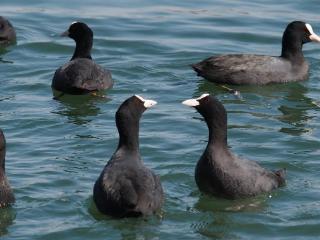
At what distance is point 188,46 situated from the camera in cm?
1934

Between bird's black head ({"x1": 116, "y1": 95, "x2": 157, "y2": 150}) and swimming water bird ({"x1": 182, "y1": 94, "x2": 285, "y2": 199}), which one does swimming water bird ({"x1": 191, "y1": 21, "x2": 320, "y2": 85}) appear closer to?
Result: swimming water bird ({"x1": 182, "y1": 94, "x2": 285, "y2": 199})

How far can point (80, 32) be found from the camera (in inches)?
687

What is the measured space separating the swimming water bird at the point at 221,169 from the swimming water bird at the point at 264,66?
460 cm

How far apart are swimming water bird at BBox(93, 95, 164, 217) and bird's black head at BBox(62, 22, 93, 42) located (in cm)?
554

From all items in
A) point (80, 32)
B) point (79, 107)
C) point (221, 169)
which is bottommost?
point (79, 107)

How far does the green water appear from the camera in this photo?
456 inches

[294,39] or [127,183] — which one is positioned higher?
[294,39]

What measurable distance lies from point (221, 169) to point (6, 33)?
7.60 m

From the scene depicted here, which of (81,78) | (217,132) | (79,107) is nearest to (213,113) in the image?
(217,132)

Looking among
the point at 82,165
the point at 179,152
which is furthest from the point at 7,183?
the point at 179,152

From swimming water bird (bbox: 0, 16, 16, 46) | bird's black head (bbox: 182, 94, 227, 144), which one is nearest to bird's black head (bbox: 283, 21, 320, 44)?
swimming water bird (bbox: 0, 16, 16, 46)

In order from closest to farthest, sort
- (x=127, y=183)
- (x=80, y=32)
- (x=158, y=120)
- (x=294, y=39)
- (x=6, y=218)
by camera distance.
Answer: (x=127, y=183), (x=6, y=218), (x=158, y=120), (x=80, y=32), (x=294, y=39)

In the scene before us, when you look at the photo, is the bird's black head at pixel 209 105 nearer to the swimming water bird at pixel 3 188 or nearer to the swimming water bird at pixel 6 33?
the swimming water bird at pixel 3 188

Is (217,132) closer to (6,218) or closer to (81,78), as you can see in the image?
(6,218)
